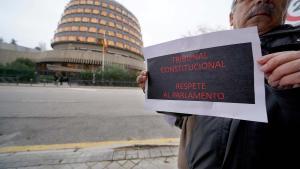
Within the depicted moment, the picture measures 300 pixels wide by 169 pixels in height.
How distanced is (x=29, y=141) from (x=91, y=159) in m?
1.53

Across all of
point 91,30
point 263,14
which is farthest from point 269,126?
point 91,30

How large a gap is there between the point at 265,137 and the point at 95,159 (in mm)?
2076

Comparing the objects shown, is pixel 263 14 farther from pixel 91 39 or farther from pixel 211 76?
pixel 91 39

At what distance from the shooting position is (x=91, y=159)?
7.00 feet

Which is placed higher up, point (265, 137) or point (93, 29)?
point (93, 29)

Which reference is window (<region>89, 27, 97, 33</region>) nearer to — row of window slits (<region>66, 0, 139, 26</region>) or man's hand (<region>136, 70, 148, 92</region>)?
row of window slits (<region>66, 0, 139, 26</region>)

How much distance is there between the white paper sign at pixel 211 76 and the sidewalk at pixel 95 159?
4.72 ft

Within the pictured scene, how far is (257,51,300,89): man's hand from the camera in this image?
0.53 meters

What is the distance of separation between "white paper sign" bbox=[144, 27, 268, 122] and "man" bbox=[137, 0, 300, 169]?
0.22 feet

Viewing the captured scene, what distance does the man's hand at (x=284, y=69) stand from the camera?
1.74 ft

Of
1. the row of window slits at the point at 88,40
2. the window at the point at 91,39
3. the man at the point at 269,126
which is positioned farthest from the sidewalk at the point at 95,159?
the window at the point at 91,39

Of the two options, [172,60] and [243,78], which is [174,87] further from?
[243,78]

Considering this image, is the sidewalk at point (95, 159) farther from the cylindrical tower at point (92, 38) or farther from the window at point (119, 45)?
the window at point (119, 45)

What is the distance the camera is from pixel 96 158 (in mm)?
2162
